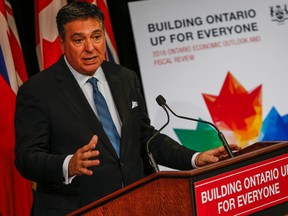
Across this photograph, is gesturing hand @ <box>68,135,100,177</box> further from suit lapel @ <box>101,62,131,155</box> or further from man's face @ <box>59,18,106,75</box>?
man's face @ <box>59,18,106,75</box>

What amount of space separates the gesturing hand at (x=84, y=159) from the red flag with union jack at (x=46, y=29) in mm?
1944

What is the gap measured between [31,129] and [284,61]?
295 centimetres

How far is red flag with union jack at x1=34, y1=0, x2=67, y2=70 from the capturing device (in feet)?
13.7

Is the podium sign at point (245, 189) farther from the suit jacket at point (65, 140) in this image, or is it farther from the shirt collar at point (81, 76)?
the shirt collar at point (81, 76)

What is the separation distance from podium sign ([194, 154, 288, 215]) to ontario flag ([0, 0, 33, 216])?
6.53 feet

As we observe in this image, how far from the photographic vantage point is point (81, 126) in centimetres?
274

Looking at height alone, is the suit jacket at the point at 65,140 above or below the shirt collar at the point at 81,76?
below

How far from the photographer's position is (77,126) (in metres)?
2.74

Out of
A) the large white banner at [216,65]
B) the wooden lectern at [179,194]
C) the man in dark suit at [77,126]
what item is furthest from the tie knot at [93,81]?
the large white banner at [216,65]

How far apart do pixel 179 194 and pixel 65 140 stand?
2.42 ft

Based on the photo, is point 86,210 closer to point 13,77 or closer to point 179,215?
point 179,215

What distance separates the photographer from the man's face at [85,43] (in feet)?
9.06

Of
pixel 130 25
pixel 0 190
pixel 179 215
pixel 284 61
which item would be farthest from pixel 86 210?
pixel 284 61

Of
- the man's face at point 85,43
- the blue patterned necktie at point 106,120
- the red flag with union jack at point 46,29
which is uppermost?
the red flag with union jack at point 46,29
